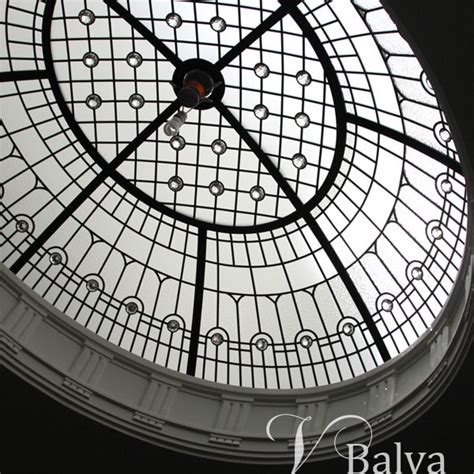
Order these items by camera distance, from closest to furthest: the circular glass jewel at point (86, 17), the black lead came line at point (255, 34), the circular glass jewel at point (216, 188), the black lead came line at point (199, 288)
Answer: the black lead came line at point (255, 34) → the circular glass jewel at point (86, 17) → the circular glass jewel at point (216, 188) → the black lead came line at point (199, 288)

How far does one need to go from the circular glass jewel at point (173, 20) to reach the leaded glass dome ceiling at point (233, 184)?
3 cm

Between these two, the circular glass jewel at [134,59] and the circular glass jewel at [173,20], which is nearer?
the circular glass jewel at [173,20]

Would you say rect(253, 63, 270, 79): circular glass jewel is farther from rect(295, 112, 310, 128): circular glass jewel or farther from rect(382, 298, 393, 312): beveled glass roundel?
rect(382, 298, 393, 312): beveled glass roundel

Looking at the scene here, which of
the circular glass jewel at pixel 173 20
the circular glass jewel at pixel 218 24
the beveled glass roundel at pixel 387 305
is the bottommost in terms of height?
the beveled glass roundel at pixel 387 305

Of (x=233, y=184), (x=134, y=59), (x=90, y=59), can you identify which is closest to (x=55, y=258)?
(x=233, y=184)

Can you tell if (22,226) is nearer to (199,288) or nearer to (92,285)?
(92,285)

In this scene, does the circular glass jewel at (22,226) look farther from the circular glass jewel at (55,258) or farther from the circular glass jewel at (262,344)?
the circular glass jewel at (262,344)

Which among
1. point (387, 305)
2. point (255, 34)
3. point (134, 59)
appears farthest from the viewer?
point (387, 305)

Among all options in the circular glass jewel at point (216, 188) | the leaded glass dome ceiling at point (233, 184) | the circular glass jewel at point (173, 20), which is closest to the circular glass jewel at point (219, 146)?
the leaded glass dome ceiling at point (233, 184)

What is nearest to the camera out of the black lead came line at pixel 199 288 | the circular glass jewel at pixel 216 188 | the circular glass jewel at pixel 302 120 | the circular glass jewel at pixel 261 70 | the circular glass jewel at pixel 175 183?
the circular glass jewel at pixel 261 70

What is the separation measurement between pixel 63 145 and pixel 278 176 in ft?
21.2

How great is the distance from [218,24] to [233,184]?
468cm

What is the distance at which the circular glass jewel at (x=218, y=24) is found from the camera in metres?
18.1

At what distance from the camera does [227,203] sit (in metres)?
20.8
